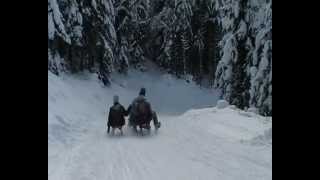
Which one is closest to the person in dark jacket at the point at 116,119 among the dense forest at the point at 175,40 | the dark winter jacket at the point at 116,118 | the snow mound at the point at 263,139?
the dark winter jacket at the point at 116,118

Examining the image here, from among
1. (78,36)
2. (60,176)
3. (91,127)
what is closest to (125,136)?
(91,127)

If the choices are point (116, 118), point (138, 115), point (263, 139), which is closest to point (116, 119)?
point (116, 118)

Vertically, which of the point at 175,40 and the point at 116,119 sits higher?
the point at 175,40

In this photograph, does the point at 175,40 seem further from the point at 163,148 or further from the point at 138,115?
the point at 163,148

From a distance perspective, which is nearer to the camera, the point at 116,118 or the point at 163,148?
the point at 163,148

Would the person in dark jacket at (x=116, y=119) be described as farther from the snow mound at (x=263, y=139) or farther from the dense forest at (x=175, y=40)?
the dense forest at (x=175, y=40)

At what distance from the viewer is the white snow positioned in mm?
7871

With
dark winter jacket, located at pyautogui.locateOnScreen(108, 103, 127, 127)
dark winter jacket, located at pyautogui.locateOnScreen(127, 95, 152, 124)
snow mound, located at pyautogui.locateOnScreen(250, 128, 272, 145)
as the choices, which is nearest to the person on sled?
dark winter jacket, located at pyautogui.locateOnScreen(127, 95, 152, 124)

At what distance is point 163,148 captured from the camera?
34.8 ft

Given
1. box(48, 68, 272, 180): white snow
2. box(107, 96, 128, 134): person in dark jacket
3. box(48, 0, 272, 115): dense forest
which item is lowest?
box(48, 68, 272, 180): white snow

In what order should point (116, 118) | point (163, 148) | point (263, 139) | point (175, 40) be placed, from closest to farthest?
point (263, 139) → point (163, 148) → point (116, 118) → point (175, 40)

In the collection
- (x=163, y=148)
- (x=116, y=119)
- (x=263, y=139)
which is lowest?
(x=163, y=148)

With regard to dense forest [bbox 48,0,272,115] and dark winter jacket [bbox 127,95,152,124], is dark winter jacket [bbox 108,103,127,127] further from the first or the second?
dense forest [bbox 48,0,272,115]
